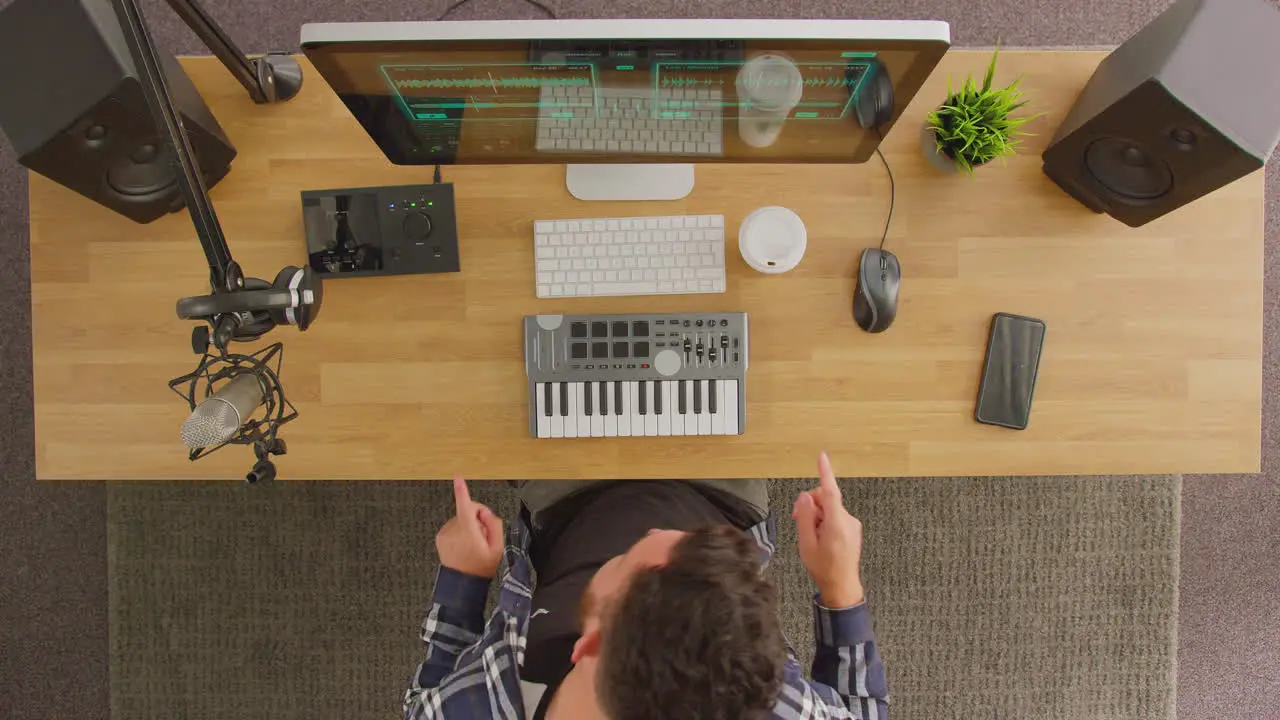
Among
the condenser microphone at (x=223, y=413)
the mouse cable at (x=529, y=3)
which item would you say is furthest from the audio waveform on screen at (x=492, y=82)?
the mouse cable at (x=529, y=3)

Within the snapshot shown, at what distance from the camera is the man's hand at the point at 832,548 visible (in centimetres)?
129

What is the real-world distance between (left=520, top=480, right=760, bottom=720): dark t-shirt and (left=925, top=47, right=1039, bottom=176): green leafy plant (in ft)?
2.45

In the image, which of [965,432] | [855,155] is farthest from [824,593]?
[855,155]

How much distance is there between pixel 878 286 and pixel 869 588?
3.23ft

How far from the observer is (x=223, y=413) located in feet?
3.13

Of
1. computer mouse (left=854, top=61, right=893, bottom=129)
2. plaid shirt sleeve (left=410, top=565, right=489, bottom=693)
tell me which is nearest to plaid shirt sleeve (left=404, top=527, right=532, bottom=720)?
plaid shirt sleeve (left=410, top=565, right=489, bottom=693)

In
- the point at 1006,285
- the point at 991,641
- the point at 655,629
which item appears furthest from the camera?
the point at 991,641

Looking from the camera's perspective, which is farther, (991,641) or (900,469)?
(991,641)

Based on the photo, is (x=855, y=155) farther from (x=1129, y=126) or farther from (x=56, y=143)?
(x=56, y=143)

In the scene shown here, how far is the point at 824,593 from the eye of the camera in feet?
4.29

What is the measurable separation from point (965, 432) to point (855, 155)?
1.70ft

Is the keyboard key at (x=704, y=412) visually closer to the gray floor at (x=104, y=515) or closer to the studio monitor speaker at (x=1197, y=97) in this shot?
the studio monitor speaker at (x=1197, y=97)

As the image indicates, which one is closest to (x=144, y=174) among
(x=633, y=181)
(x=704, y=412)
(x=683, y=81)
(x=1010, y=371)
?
(x=633, y=181)

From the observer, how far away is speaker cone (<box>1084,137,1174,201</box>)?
1.24 meters
